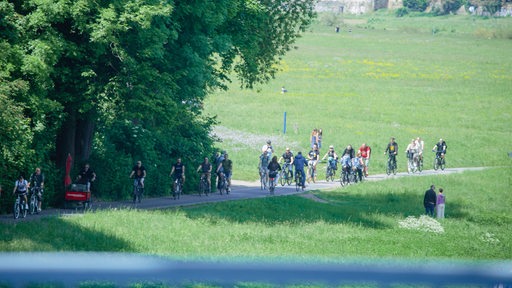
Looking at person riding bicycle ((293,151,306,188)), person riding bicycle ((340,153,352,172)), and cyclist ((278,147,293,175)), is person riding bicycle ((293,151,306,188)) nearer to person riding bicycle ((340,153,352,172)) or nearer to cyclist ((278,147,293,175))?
cyclist ((278,147,293,175))

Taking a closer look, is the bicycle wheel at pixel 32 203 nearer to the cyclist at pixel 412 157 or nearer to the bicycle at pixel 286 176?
the bicycle at pixel 286 176

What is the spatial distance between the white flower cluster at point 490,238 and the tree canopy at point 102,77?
10272 millimetres

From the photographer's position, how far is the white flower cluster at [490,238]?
96.7ft

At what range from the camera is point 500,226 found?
3528cm

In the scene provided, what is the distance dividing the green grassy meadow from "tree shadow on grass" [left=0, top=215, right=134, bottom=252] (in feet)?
0.12

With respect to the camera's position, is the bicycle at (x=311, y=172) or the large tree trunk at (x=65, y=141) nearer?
the large tree trunk at (x=65, y=141)

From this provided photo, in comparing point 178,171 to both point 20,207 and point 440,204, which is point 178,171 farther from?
point 440,204

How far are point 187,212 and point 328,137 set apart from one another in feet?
129

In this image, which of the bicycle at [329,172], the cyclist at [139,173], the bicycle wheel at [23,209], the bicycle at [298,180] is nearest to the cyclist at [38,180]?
the bicycle wheel at [23,209]

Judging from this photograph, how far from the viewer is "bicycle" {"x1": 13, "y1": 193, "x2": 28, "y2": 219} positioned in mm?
24812

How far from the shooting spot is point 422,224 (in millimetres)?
31641

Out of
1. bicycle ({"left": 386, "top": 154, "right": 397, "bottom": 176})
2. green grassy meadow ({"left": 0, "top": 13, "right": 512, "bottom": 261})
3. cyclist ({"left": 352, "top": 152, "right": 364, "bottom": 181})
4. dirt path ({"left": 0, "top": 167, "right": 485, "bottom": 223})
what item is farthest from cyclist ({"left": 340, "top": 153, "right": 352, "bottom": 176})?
bicycle ({"left": 386, "top": 154, "right": 397, "bottom": 176})

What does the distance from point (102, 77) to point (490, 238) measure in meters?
13.0

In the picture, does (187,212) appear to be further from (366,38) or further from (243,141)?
(366,38)
